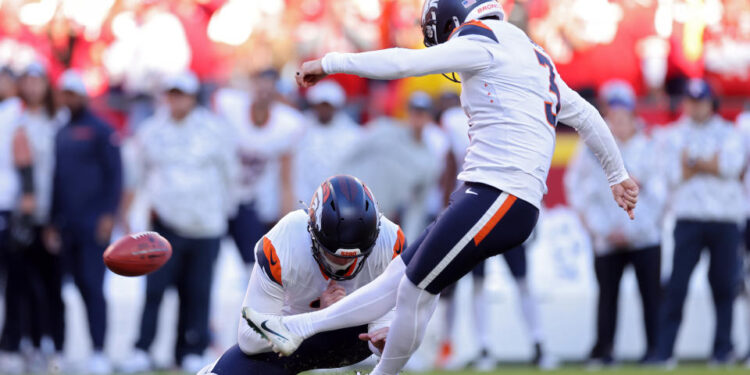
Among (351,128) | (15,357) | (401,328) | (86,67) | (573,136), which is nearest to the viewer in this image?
(401,328)

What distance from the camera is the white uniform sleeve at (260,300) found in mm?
5062

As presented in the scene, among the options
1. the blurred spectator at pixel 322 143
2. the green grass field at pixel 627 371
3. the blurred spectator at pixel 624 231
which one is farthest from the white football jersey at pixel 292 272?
the blurred spectator at pixel 322 143

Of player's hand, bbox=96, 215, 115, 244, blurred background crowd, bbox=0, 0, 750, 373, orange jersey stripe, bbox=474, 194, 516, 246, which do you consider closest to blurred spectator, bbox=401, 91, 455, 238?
blurred background crowd, bbox=0, 0, 750, 373

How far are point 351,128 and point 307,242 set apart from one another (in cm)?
423

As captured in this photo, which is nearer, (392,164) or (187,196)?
(187,196)

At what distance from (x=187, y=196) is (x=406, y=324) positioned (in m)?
3.79

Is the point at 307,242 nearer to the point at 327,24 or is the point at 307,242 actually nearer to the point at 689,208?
the point at 689,208

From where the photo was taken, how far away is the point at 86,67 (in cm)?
1081

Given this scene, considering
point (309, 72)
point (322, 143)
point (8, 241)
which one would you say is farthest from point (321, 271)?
point (8, 241)

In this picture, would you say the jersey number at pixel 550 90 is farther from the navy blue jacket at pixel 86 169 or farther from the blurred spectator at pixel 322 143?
the navy blue jacket at pixel 86 169

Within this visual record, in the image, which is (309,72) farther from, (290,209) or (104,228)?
(290,209)

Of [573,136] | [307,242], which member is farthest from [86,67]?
[307,242]

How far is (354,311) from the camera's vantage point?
4906 millimetres

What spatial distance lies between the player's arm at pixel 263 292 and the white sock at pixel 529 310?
3791 mm
